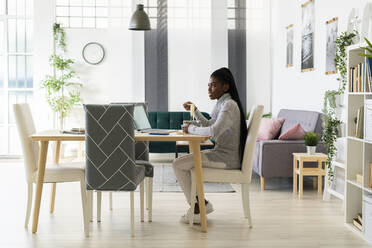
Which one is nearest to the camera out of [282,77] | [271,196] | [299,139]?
[271,196]

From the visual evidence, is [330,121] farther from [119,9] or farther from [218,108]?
[119,9]

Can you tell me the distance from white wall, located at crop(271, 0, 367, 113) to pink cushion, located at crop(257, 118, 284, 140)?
411 mm

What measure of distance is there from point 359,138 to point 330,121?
1056 millimetres

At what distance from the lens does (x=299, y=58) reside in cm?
665

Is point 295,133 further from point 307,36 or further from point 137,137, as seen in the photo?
point 137,137

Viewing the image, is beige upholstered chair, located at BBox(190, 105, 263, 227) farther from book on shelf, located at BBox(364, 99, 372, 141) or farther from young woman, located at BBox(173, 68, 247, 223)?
book on shelf, located at BBox(364, 99, 372, 141)

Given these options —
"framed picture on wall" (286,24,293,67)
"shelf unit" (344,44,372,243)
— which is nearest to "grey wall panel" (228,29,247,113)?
"framed picture on wall" (286,24,293,67)

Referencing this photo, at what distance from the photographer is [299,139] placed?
556 centimetres

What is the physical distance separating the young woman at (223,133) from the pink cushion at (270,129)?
2.42m

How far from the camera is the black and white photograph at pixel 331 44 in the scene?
5.33 m

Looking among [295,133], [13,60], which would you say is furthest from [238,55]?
[13,60]

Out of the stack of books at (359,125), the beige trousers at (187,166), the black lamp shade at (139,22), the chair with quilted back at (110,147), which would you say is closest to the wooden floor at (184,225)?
the beige trousers at (187,166)

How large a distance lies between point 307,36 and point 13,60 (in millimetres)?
4834

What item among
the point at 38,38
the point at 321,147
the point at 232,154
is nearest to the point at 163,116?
the point at 38,38
